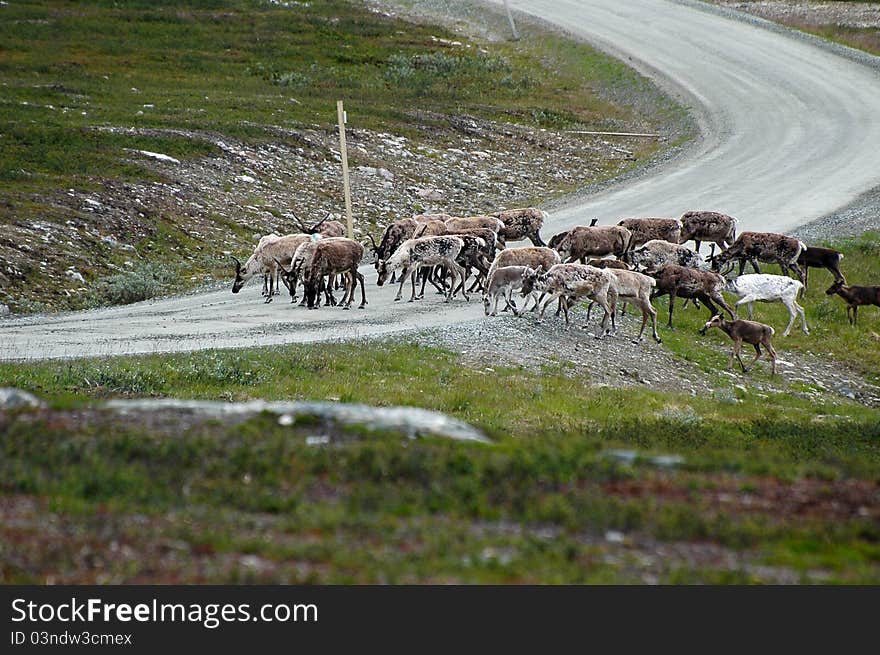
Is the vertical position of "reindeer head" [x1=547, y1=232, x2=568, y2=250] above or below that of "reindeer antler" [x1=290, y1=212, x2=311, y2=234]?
above

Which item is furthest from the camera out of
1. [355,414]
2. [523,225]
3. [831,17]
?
[831,17]

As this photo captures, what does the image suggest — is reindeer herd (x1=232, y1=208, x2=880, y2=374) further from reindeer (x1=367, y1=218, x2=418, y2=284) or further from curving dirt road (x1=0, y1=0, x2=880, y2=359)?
curving dirt road (x1=0, y1=0, x2=880, y2=359)

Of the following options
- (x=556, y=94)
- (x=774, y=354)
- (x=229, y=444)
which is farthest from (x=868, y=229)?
(x=229, y=444)

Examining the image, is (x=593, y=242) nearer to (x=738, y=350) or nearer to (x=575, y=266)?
(x=575, y=266)

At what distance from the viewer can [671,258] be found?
79.5 ft

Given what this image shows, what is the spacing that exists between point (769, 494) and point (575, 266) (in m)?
12.2

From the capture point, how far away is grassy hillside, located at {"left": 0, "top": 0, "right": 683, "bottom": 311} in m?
28.6

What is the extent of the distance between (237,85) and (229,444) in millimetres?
39027

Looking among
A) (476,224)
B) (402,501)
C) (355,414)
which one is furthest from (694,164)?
(402,501)

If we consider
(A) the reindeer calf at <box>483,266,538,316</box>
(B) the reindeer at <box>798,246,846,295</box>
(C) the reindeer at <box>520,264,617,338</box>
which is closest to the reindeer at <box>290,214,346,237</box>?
(A) the reindeer calf at <box>483,266,538,316</box>

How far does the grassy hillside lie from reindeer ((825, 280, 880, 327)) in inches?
541

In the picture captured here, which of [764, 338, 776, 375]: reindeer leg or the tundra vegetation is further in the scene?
[764, 338, 776, 375]: reindeer leg

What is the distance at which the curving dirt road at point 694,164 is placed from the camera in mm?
20969

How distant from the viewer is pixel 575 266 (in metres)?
21.4
